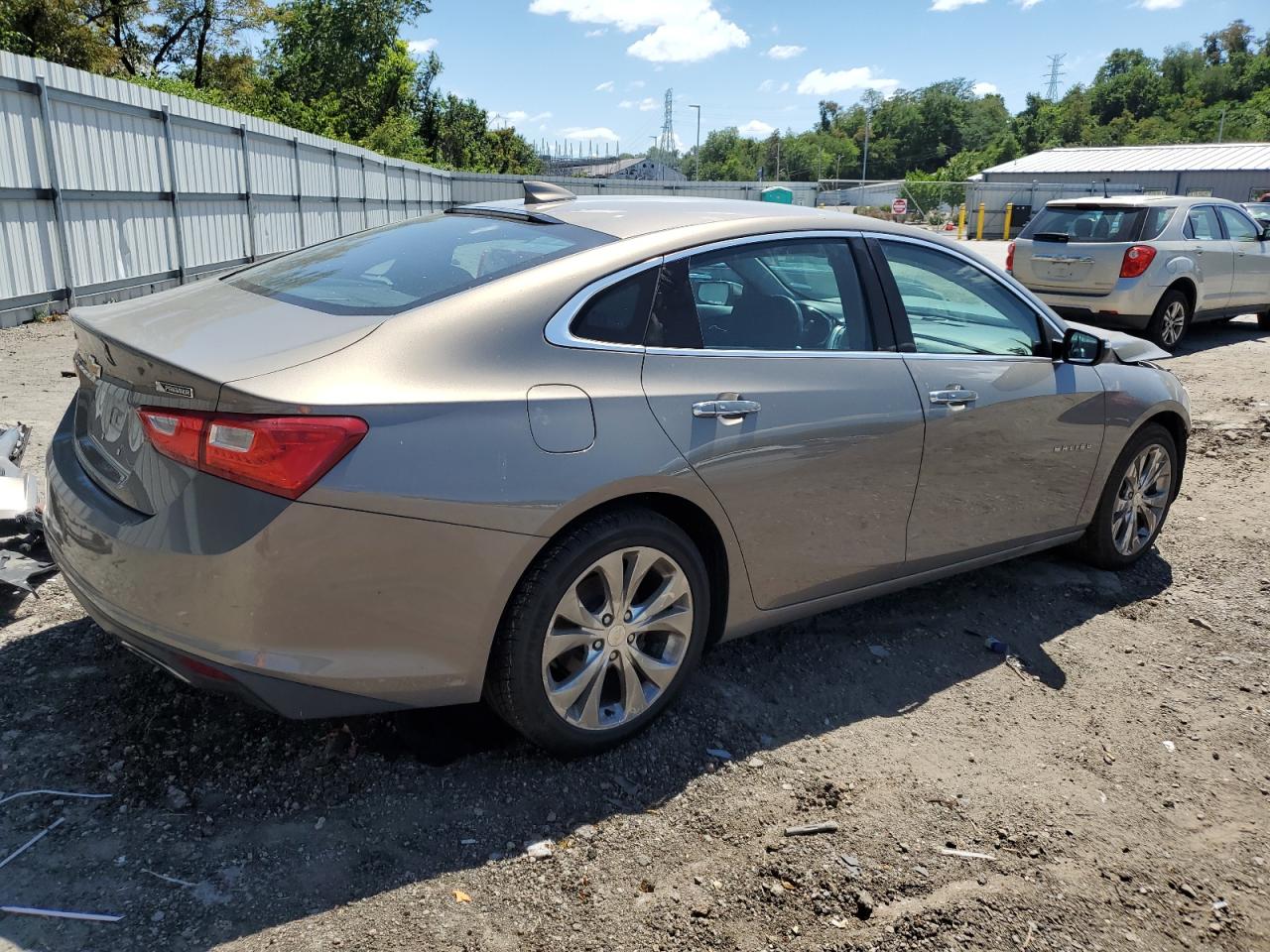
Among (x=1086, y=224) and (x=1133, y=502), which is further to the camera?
(x=1086, y=224)

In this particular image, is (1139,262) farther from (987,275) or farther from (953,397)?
(953,397)

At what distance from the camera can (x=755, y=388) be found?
10.7ft

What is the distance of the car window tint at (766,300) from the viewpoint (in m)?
3.23

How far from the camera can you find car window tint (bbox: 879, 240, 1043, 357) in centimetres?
391

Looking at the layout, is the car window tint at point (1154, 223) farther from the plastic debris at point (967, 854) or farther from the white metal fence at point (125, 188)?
the white metal fence at point (125, 188)

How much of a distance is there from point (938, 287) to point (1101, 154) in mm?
76938

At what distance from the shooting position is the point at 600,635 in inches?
118

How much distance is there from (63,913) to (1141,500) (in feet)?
15.5

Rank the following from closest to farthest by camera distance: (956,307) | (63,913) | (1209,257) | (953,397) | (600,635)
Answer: (63,913) < (600,635) < (953,397) < (956,307) < (1209,257)

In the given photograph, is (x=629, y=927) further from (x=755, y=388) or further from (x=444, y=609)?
(x=755, y=388)

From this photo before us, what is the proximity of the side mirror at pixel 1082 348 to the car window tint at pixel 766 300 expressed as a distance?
1.21m

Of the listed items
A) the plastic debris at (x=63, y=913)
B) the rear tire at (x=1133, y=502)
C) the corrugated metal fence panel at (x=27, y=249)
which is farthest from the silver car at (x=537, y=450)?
the corrugated metal fence panel at (x=27, y=249)

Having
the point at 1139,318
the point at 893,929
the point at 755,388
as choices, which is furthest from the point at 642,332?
the point at 1139,318

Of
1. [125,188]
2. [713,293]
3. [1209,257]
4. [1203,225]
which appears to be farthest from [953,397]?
[125,188]
